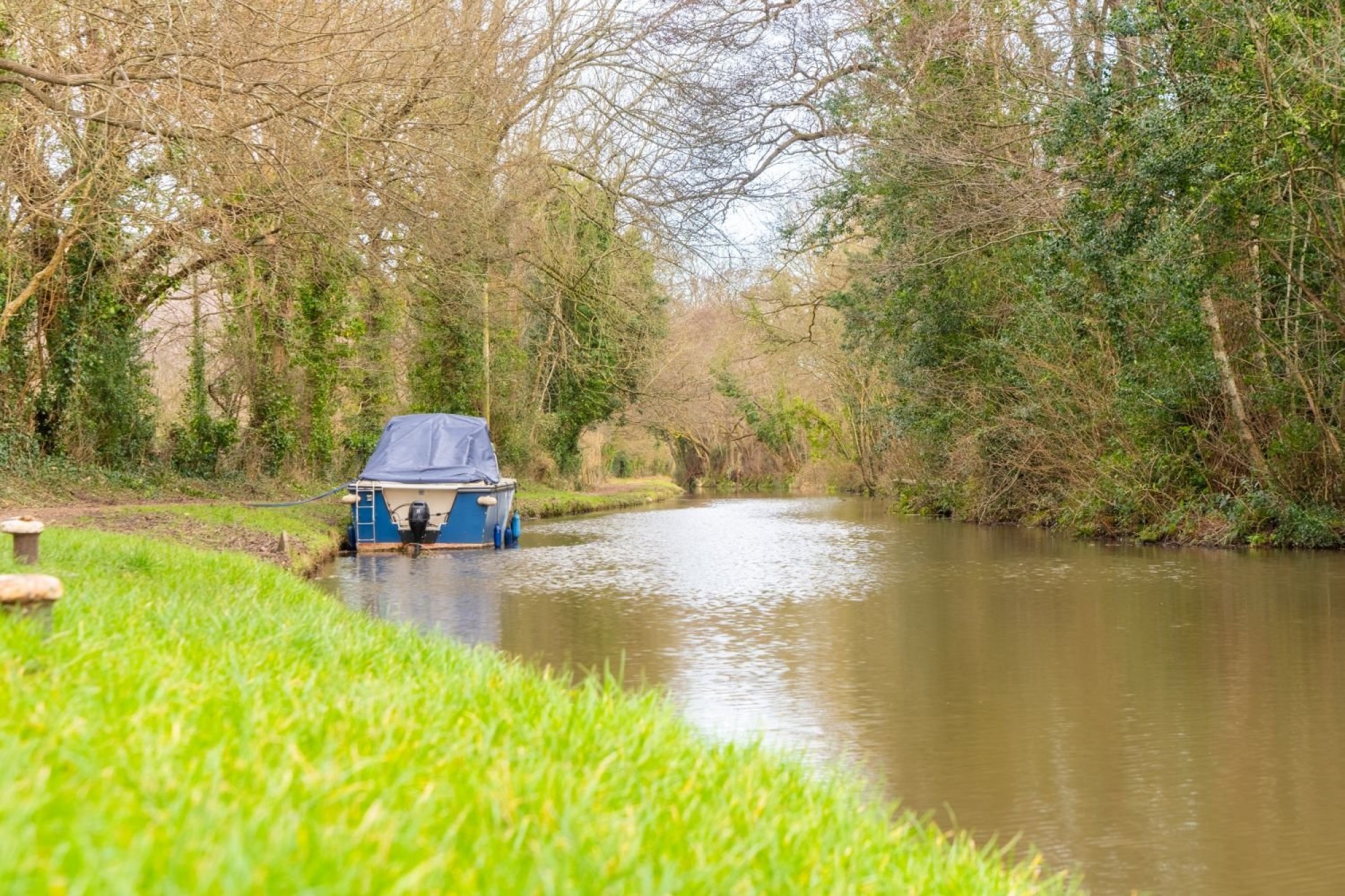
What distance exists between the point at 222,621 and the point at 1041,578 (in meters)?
11.5

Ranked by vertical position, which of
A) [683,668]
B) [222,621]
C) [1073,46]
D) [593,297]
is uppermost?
[1073,46]

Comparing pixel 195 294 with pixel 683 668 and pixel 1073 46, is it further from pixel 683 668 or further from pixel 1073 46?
pixel 683 668

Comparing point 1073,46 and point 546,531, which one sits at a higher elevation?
point 1073,46

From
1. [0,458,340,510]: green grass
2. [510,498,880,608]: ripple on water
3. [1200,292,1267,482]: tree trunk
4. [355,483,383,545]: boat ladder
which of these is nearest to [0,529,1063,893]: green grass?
[510,498,880,608]: ripple on water

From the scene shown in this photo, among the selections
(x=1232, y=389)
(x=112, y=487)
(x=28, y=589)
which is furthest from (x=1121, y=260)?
(x=112, y=487)

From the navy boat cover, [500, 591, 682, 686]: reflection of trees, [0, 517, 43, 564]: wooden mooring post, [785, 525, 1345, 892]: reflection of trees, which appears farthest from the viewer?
the navy boat cover

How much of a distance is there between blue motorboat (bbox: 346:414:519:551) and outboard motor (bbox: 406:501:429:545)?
0.03 ft

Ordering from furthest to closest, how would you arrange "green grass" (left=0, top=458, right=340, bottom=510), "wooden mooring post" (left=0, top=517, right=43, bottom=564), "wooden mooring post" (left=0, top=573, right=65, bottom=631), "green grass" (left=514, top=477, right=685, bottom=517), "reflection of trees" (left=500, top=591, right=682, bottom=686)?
"green grass" (left=514, top=477, right=685, bottom=517) < "green grass" (left=0, top=458, right=340, bottom=510) < "reflection of trees" (left=500, top=591, right=682, bottom=686) < "wooden mooring post" (left=0, top=517, right=43, bottom=564) < "wooden mooring post" (left=0, top=573, right=65, bottom=631)

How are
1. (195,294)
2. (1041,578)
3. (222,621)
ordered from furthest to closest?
(195,294) < (1041,578) < (222,621)

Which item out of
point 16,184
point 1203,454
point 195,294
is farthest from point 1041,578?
point 195,294

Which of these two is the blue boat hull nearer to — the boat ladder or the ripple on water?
the boat ladder

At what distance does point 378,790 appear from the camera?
2.88 metres

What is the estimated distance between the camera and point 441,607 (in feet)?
42.6

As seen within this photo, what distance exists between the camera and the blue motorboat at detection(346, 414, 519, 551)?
19828 mm
